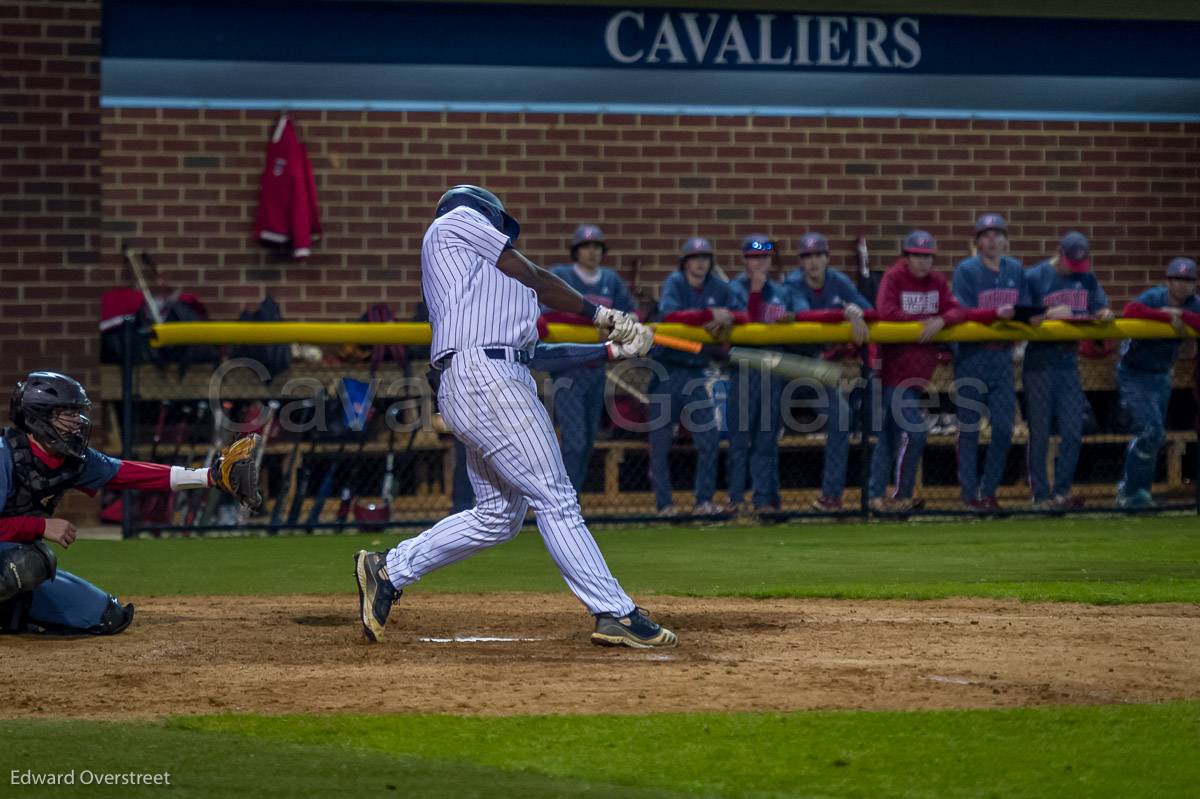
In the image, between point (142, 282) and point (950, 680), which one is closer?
point (950, 680)

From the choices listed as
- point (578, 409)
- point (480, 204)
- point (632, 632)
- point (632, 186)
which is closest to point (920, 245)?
point (578, 409)

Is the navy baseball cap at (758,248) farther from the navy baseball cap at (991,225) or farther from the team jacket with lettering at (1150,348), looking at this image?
the team jacket with lettering at (1150,348)

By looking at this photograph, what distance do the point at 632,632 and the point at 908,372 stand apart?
5852mm

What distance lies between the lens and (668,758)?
466cm

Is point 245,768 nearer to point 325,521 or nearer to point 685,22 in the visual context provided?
point 325,521

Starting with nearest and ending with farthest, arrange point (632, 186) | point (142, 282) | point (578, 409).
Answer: point (578, 409), point (142, 282), point (632, 186)

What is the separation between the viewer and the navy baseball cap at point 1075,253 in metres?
12.4

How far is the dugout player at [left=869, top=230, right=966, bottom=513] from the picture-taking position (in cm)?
1169

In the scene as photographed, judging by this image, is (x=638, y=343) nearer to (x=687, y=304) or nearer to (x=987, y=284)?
(x=687, y=304)

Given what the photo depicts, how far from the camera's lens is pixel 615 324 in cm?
647

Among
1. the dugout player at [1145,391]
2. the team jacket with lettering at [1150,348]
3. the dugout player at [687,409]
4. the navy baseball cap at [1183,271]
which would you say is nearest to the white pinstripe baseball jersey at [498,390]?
the dugout player at [687,409]

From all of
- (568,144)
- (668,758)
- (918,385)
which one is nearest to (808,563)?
(918,385)

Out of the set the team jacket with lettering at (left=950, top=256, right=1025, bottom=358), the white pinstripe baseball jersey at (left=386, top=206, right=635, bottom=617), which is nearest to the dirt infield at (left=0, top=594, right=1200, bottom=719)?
the white pinstripe baseball jersey at (left=386, top=206, right=635, bottom=617)

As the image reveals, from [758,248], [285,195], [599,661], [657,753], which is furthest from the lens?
[285,195]
